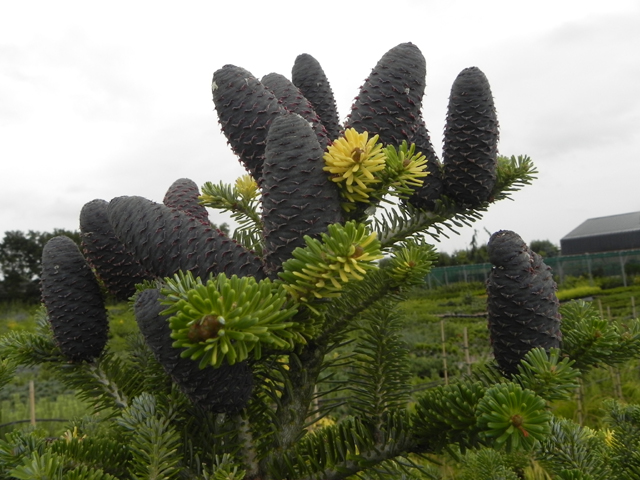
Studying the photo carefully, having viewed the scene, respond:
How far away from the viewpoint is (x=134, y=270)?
67 centimetres

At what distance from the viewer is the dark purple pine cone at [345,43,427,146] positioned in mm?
560

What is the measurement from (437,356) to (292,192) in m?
8.92

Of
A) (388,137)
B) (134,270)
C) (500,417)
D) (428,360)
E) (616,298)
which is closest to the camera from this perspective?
(500,417)

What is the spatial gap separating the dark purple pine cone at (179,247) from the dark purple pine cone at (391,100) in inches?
8.5

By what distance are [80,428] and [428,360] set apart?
760 centimetres

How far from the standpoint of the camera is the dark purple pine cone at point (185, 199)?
26.6 inches

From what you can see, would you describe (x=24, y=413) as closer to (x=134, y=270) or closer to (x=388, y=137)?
(x=134, y=270)

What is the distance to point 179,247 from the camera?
498mm

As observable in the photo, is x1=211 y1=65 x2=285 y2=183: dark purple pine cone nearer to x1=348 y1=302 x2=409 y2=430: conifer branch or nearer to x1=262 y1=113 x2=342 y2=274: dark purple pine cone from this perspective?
x1=262 y1=113 x2=342 y2=274: dark purple pine cone

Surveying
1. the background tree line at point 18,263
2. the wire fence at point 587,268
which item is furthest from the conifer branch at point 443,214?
the wire fence at point 587,268

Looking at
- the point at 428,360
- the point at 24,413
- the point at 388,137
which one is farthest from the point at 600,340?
the point at 428,360

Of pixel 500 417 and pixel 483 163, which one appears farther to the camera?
pixel 483 163

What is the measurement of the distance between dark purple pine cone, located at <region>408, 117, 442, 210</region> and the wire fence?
16.9 meters

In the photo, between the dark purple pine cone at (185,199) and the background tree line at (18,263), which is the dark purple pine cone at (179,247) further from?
the background tree line at (18,263)
